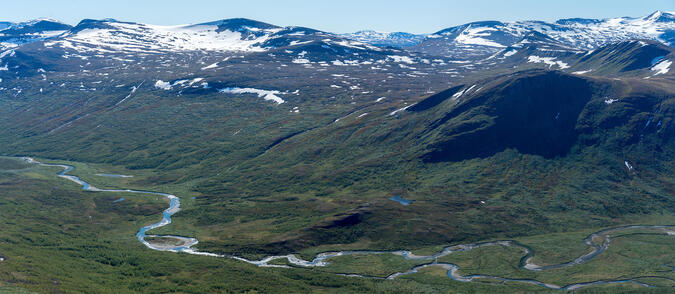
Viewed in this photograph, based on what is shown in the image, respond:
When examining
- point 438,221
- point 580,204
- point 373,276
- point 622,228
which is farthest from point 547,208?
point 373,276

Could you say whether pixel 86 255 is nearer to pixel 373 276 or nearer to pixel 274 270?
pixel 274 270

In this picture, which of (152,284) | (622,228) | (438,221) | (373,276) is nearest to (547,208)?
(622,228)

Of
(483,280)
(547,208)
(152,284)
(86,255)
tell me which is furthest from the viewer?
(547,208)

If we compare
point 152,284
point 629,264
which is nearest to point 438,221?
point 629,264

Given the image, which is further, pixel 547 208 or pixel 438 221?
pixel 547 208

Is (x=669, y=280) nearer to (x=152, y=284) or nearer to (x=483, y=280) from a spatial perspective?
(x=483, y=280)

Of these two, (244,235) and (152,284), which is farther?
(244,235)

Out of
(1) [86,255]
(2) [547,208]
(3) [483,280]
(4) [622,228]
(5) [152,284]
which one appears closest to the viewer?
(5) [152,284]

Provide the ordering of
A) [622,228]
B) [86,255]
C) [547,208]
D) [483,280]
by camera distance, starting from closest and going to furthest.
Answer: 1. [483,280]
2. [86,255]
3. [622,228]
4. [547,208]

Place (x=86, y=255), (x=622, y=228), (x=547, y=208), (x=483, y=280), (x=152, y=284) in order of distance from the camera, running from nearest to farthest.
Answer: (x=152, y=284)
(x=483, y=280)
(x=86, y=255)
(x=622, y=228)
(x=547, y=208)
